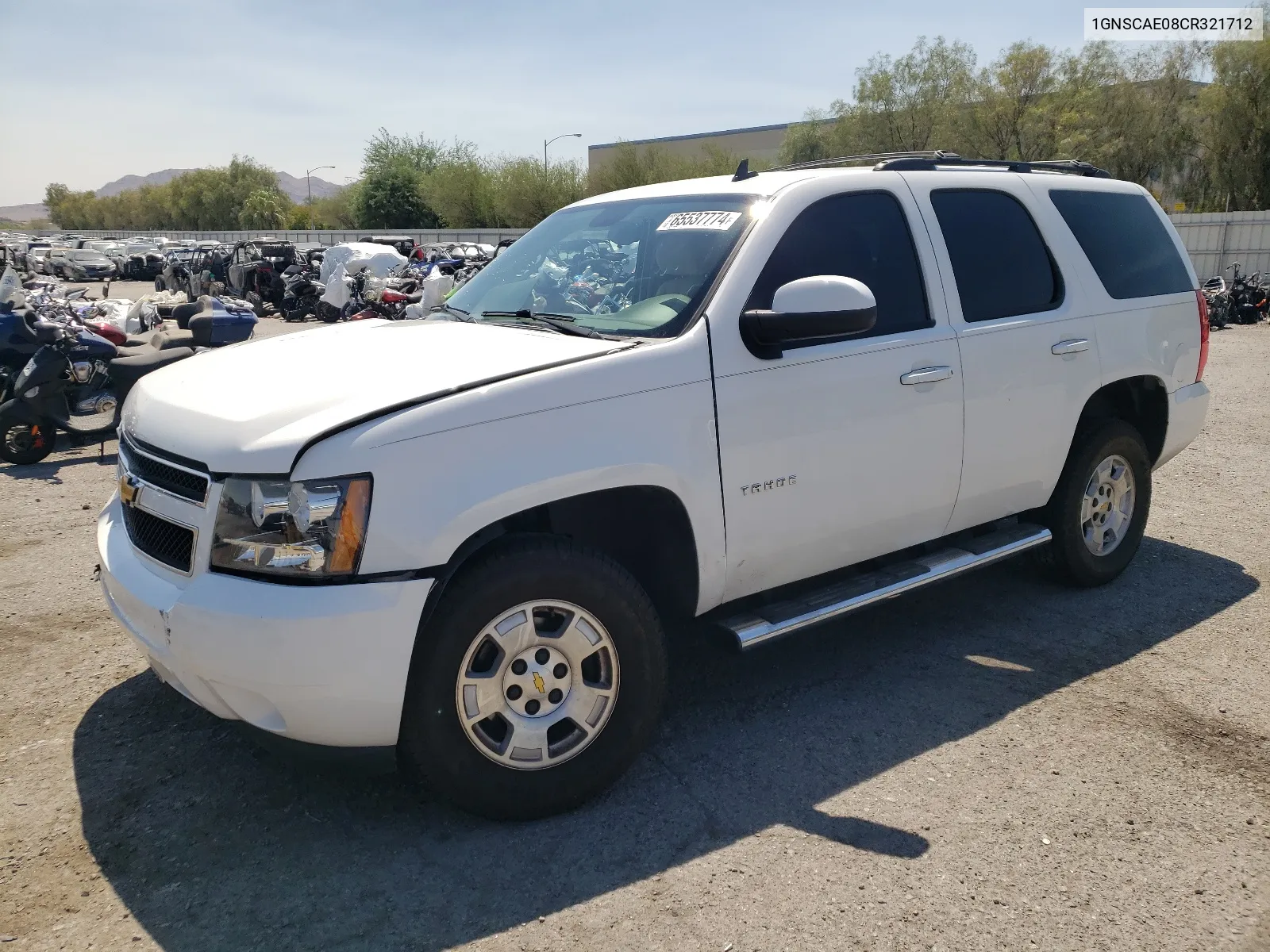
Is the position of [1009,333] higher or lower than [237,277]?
lower

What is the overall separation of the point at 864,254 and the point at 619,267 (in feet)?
3.19

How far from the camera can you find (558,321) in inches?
146

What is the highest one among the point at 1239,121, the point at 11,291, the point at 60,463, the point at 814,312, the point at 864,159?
the point at 1239,121

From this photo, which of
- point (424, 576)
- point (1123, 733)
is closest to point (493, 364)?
point (424, 576)

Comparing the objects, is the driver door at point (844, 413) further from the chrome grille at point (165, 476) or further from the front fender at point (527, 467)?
the chrome grille at point (165, 476)

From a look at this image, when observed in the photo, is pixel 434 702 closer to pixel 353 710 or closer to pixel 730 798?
pixel 353 710

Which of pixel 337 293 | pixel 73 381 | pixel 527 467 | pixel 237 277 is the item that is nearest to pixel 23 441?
pixel 73 381

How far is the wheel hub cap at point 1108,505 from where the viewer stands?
16.4 ft

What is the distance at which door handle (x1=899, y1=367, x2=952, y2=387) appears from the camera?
3.86 meters

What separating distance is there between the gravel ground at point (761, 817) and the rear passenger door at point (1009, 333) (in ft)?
2.68

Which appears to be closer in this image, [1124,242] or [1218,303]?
[1124,242]

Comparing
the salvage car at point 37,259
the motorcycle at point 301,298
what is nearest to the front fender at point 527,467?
the motorcycle at point 301,298

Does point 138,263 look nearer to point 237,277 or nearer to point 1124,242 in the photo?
point 237,277

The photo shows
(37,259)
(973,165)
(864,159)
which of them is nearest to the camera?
(973,165)
